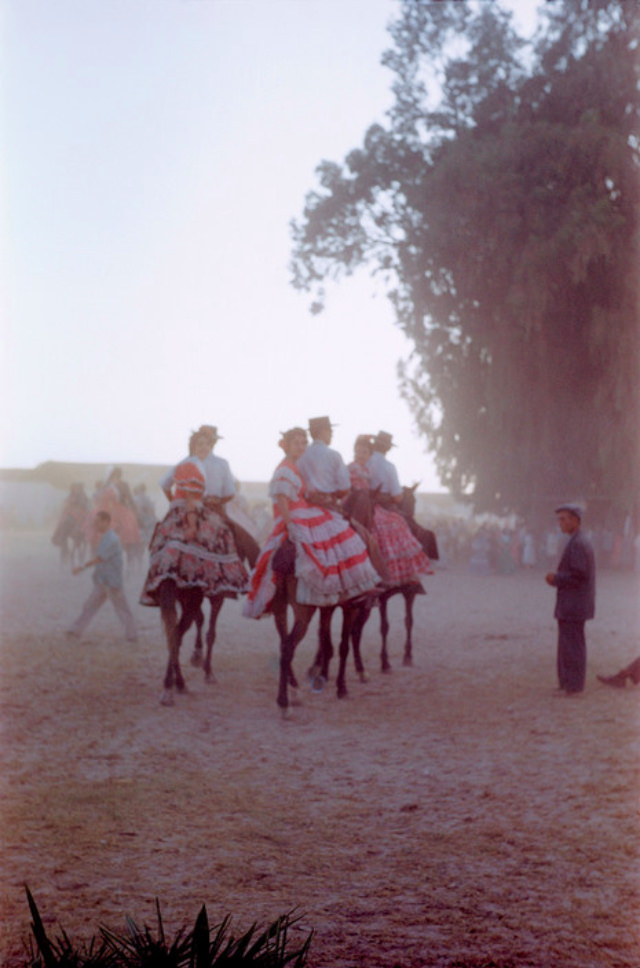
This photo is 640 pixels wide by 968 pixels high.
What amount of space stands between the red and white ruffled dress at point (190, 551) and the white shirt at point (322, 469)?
0.92 meters

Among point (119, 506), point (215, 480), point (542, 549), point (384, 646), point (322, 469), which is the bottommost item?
point (384, 646)

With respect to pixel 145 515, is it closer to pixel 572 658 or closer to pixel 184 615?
pixel 184 615

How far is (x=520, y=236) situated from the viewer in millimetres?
27062

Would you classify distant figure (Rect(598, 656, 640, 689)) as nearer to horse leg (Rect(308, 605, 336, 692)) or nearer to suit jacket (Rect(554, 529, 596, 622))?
suit jacket (Rect(554, 529, 596, 622))

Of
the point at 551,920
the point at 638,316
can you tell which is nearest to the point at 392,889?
the point at 551,920

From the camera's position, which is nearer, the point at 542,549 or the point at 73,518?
the point at 73,518

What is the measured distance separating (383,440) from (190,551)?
2811 mm

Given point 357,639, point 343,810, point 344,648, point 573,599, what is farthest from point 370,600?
point 343,810

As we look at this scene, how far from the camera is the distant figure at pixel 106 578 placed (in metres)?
12.1

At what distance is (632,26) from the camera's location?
27.4 meters

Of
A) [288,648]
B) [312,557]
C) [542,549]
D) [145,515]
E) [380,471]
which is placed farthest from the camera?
[542,549]

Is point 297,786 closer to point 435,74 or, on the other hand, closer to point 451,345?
point 451,345

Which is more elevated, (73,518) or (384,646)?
(73,518)

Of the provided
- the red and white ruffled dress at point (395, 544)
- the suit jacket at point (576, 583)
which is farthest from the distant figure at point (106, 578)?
the suit jacket at point (576, 583)
